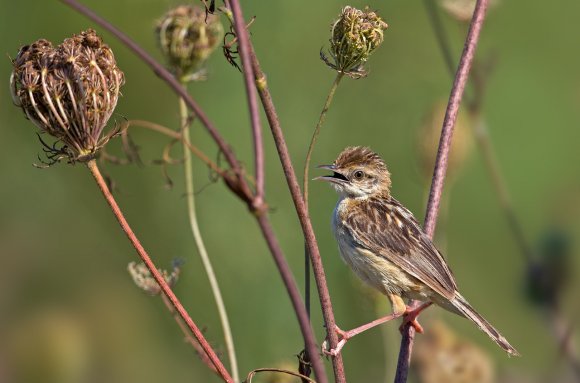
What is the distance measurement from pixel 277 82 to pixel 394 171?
1.22 m

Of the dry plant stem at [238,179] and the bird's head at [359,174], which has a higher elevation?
the dry plant stem at [238,179]

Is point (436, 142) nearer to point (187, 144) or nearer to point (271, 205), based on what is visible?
point (271, 205)

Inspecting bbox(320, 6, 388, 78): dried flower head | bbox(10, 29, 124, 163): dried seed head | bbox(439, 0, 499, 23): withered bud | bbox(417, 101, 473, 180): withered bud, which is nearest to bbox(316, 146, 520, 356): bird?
bbox(417, 101, 473, 180): withered bud


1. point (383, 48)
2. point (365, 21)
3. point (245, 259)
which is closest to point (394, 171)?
point (383, 48)

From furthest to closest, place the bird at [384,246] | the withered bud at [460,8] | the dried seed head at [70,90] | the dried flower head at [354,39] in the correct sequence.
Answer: the withered bud at [460,8]
the bird at [384,246]
the dried flower head at [354,39]
the dried seed head at [70,90]

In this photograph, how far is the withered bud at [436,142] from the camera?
17.5 feet

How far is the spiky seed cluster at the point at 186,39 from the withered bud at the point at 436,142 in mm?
1698

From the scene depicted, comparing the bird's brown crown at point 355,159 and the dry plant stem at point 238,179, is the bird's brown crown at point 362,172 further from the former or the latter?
the dry plant stem at point 238,179

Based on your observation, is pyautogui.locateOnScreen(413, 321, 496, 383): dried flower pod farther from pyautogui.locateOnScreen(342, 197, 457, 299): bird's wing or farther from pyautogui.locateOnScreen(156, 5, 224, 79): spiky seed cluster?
pyautogui.locateOnScreen(156, 5, 224, 79): spiky seed cluster

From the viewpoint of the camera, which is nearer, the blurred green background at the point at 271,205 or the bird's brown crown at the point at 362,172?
the bird's brown crown at the point at 362,172

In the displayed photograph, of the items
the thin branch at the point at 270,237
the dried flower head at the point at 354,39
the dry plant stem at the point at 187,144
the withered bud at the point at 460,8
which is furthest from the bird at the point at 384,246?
the thin branch at the point at 270,237

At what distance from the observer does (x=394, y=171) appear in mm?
7551

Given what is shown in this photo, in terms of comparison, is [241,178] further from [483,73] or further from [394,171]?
[394,171]

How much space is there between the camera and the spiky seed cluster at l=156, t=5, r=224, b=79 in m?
3.92
